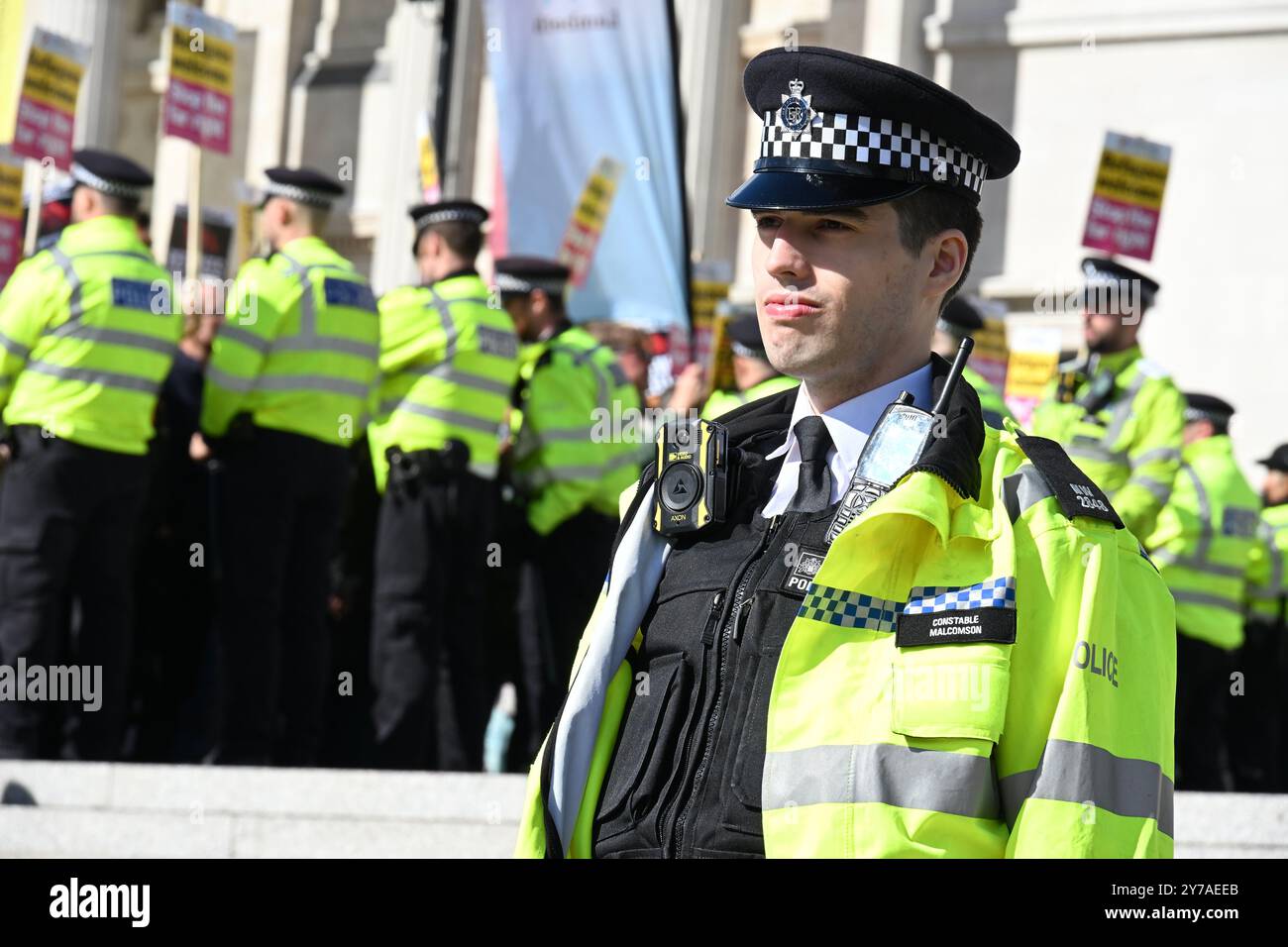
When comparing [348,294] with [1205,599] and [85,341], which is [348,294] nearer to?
[85,341]

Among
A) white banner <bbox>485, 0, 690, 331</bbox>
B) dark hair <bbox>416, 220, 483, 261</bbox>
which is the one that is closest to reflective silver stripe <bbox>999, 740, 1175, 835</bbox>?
dark hair <bbox>416, 220, 483, 261</bbox>

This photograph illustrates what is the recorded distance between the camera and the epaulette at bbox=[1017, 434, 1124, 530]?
8.55ft

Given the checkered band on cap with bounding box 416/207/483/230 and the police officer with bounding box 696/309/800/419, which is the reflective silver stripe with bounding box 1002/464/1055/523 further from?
the checkered band on cap with bounding box 416/207/483/230

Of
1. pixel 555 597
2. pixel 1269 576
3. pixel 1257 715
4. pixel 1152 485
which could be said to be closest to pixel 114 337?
pixel 555 597

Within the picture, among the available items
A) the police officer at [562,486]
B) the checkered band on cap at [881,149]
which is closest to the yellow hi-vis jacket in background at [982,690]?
the checkered band on cap at [881,149]

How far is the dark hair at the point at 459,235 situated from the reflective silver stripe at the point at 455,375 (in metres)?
0.54

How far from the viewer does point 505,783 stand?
6.47 m

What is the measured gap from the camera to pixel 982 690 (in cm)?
253

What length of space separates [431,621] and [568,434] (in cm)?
135

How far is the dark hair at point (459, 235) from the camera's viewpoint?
9023 mm

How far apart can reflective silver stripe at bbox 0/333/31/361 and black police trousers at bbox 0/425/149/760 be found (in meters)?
0.27
